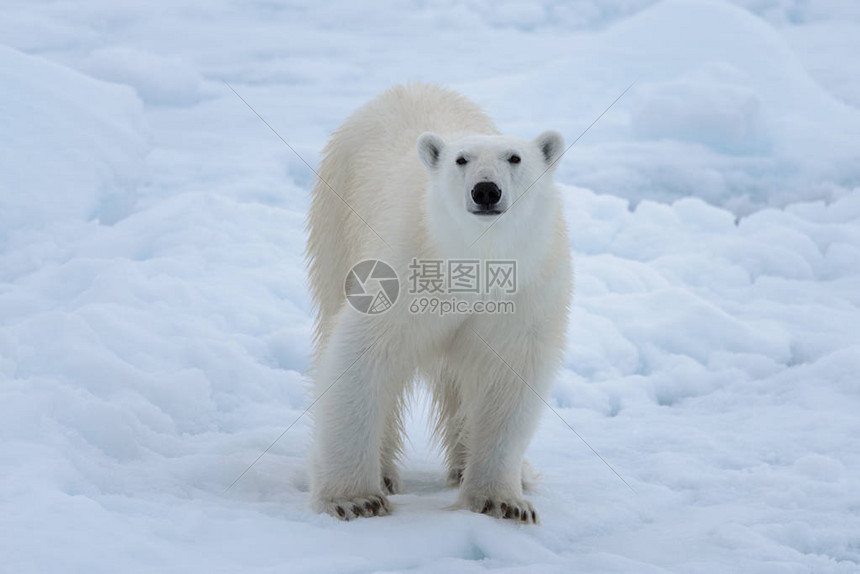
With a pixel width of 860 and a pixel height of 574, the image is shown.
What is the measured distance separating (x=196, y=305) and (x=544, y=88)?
684 centimetres

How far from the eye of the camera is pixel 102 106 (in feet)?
26.2

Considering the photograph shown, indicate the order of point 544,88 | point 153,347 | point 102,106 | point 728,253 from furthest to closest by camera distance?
point 544,88 < point 102,106 < point 728,253 < point 153,347

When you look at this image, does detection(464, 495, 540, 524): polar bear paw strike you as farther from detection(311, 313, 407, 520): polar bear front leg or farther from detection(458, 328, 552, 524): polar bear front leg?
detection(311, 313, 407, 520): polar bear front leg

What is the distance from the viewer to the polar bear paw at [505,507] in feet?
10.8

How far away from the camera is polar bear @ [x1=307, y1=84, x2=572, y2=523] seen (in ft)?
10.1

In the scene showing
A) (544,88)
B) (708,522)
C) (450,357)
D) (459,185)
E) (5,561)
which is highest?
(544,88)

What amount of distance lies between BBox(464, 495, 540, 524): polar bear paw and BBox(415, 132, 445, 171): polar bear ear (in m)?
1.23

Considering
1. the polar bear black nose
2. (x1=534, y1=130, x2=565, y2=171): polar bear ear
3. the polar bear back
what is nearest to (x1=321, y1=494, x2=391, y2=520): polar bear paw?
the polar bear back

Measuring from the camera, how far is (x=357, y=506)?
3248 mm

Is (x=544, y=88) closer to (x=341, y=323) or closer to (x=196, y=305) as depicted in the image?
(x=196, y=305)

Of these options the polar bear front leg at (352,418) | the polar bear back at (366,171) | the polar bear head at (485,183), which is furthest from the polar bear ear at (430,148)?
the polar bear front leg at (352,418)

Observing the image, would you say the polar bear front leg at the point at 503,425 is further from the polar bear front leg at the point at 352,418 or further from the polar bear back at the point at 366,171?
the polar bear back at the point at 366,171

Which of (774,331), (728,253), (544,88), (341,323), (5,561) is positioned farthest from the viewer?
(544,88)

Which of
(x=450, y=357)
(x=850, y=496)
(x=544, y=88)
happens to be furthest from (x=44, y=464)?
(x=544, y=88)
